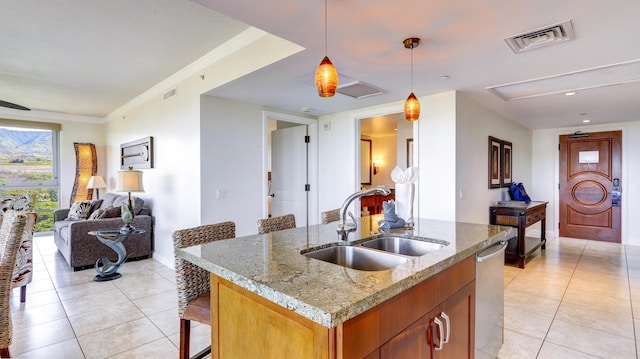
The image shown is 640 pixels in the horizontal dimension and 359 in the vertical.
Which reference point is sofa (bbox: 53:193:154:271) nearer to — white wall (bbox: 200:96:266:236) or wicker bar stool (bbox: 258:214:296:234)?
white wall (bbox: 200:96:266:236)

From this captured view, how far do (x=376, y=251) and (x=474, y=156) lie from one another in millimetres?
2992

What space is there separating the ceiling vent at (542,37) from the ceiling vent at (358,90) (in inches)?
54.0

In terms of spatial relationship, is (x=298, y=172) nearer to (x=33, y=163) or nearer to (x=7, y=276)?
(x=7, y=276)

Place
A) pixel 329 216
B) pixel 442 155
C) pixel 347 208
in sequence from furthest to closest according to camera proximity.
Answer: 1. pixel 442 155
2. pixel 329 216
3. pixel 347 208

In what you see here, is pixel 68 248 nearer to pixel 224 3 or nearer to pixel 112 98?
pixel 112 98

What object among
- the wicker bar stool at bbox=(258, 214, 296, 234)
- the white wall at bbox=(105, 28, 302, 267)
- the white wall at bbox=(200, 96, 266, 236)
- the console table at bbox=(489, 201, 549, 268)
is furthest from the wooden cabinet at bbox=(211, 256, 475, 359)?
the console table at bbox=(489, 201, 549, 268)

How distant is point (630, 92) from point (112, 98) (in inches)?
281

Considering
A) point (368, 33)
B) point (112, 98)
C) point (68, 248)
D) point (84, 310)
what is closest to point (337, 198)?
point (368, 33)

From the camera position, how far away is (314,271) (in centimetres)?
121

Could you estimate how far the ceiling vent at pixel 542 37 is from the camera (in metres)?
2.06

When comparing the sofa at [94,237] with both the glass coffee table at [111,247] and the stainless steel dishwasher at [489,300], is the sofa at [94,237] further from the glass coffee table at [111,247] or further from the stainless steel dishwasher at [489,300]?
the stainless steel dishwasher at [489,300]

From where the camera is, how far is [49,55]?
3402 mm

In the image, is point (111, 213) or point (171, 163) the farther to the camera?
point (111, 213)

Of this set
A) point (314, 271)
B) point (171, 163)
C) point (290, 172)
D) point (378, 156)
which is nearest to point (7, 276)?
point (314, 271)
